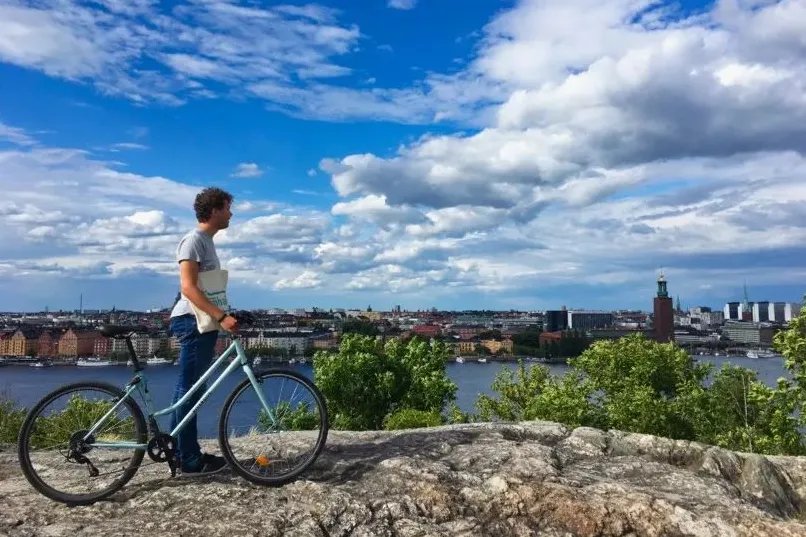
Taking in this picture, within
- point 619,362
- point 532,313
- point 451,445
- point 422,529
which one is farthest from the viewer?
point 532,313

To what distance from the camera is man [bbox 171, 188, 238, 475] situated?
5617mm

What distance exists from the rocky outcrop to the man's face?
2.22 meters

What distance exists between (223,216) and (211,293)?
0.71 m

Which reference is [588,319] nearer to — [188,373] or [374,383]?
[374,383]

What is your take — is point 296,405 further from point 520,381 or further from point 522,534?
point 520,381

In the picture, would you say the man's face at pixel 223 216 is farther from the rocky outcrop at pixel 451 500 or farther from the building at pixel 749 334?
the building at pixel 749 334

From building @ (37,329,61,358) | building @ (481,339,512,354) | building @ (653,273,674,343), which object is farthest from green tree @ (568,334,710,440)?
building @ (481,339,512,354)

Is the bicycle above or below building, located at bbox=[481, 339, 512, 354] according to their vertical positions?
above

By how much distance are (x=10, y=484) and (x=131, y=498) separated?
1.36 meters

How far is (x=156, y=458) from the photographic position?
5.59m

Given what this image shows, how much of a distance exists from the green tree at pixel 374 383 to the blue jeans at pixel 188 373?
50.4 feet

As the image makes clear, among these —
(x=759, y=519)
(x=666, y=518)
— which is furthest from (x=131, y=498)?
(x=759, y=519)

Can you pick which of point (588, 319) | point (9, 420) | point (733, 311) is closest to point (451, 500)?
point (9, 420)

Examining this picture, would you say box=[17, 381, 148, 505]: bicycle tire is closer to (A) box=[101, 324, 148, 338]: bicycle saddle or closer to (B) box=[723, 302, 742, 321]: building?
(A) box=[101, 324, 148, 338]: bicycle saddle
